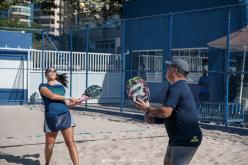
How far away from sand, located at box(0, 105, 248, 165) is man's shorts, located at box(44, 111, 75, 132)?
1113 mm

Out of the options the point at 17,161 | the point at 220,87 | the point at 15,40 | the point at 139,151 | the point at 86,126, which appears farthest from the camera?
the point at 15,40

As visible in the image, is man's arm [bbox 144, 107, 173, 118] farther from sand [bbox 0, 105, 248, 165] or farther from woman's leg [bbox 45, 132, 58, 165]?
sand [bbox 0, 105, 248, 165]

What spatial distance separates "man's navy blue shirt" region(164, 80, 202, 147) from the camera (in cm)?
497

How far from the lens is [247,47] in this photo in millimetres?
14297

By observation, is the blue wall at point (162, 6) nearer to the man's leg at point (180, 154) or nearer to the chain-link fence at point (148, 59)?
the chain-link fence at point (148, 59)

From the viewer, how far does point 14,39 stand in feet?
72.2

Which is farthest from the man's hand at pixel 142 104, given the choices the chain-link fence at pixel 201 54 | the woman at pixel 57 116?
the chain-link fence at pixel 201 54

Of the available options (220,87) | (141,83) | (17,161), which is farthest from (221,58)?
(141,83)

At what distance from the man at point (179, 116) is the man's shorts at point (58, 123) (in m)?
2.33

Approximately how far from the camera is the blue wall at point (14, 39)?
21789 millimetres

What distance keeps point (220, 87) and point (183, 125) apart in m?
12.7

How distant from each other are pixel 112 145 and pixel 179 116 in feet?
16.8

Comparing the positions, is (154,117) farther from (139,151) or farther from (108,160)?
(139,151)

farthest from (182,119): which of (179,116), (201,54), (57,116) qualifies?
(201,54)
